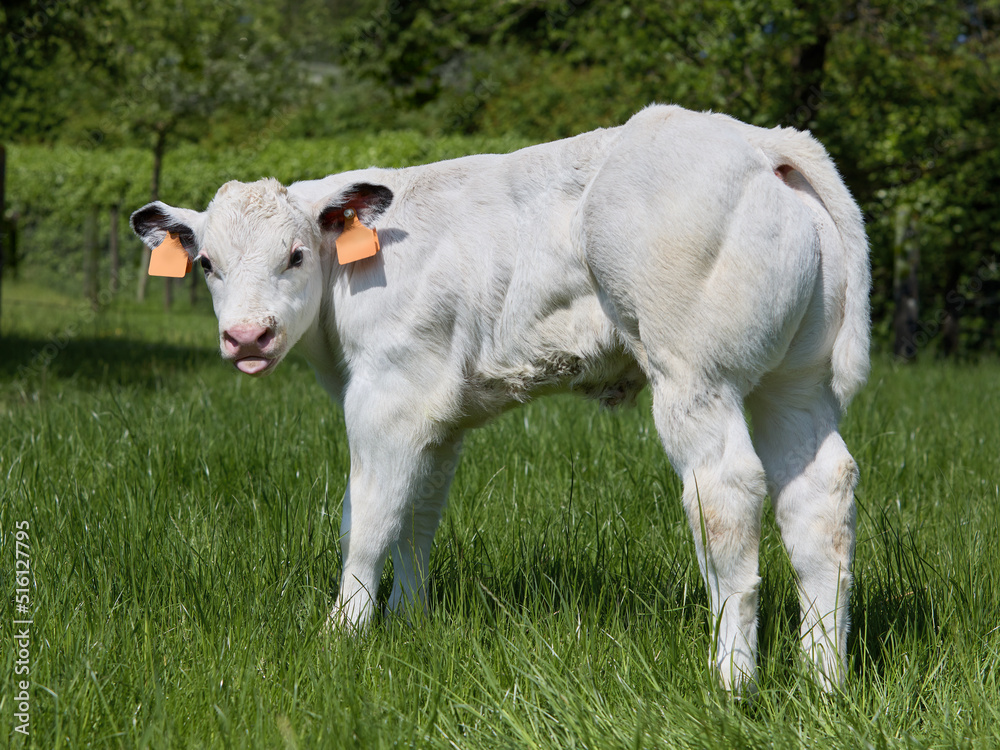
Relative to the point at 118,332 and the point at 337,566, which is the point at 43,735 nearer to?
the point at 337,566

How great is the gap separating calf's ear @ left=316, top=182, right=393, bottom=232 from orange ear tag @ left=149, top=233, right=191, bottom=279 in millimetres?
572

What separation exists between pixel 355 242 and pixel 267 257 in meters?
0.28

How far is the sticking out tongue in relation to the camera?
2.64m

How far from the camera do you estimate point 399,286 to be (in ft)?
9.21

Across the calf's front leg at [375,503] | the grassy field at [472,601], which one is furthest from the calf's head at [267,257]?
the grassy field at [472,601]

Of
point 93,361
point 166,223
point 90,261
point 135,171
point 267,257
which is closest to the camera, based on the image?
point 267,257

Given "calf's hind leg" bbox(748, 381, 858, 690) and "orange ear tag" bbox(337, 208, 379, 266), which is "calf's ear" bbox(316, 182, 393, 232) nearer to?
"orange ear tag" bbox(337, 208, 379, 266)

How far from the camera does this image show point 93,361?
364 inches

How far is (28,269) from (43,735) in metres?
21.4

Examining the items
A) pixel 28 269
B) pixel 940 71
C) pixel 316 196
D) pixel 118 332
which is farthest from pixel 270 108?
pixel 316 196

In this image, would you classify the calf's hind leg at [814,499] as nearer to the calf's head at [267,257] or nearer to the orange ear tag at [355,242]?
the orange ear tag at [355,242]

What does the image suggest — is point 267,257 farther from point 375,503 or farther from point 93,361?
point 93,361

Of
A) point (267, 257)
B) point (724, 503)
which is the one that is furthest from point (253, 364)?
point (724, 503)

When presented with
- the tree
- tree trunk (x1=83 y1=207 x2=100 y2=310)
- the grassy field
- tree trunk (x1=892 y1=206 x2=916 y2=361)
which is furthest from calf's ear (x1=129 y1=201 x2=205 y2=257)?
tree trunk (x1=83 y1=207 x2=100 y2=310)
